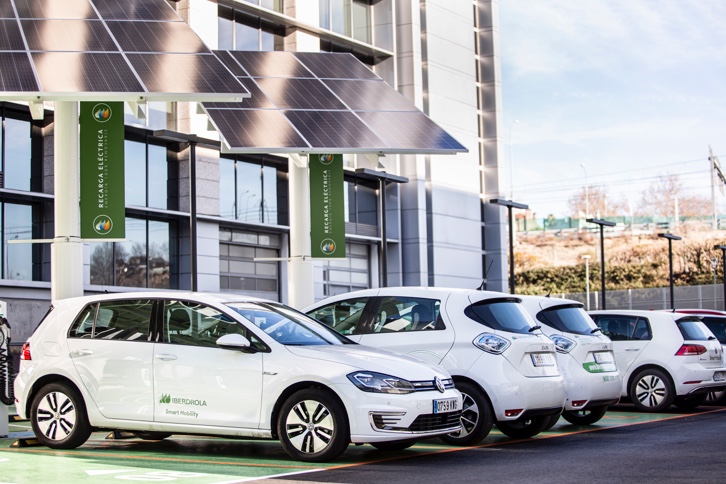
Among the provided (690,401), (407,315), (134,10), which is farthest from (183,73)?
(690,401)

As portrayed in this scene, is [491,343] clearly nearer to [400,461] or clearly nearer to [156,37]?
[400,461]

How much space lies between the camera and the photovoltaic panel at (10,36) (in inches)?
596

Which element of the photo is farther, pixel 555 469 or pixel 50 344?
pixel 50 344

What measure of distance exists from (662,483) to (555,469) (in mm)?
1263

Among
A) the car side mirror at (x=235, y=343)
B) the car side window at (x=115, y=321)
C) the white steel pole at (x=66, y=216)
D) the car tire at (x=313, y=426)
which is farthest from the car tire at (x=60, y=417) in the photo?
the white steel pole at (x=66, y=216)

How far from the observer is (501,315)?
1216cm

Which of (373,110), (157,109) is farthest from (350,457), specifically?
(157,109)

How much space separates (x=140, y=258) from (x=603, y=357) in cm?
2139

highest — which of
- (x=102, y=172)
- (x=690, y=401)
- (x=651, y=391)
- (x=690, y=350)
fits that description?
(x=102, y=172)

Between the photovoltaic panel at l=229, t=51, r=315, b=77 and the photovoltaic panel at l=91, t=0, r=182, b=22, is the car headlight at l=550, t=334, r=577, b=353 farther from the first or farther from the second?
the photovoltaic panel at l=229, t=51, r=315, b=77

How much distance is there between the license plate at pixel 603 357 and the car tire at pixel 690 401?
380 cm

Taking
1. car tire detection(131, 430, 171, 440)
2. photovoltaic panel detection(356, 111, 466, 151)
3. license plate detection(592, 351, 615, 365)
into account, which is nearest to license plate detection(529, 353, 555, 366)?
license plate detection(592, 351, 615, 365)

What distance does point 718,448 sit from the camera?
10.9 m

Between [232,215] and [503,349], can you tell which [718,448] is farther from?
[232,215]
